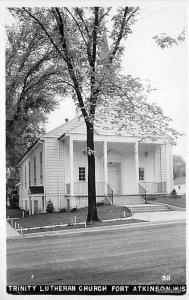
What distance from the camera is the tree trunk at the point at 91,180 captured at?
4.80 m

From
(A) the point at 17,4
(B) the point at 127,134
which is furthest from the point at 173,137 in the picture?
(A) the point at 17,4

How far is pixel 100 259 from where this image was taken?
14.2ft

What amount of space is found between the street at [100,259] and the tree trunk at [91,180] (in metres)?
0.23

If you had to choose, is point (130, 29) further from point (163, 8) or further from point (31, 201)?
point (31, 201)

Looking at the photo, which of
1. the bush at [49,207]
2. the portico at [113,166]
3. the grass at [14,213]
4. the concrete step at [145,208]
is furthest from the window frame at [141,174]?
the grass at [14,213]

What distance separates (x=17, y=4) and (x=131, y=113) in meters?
1.71

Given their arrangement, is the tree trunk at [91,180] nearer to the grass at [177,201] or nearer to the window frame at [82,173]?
the window frame at [82,173]

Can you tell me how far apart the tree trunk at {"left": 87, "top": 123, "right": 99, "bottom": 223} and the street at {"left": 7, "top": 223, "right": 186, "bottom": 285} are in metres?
0.23

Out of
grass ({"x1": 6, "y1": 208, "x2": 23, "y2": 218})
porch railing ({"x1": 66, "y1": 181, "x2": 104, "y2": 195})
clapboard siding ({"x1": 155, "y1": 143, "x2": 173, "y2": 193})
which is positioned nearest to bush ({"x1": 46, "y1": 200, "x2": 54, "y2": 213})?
porch railing ({"x1": 66, "y1": 181, "x2": 104, "y2": 195})

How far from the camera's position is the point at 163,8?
4.17 m

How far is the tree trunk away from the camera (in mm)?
4801

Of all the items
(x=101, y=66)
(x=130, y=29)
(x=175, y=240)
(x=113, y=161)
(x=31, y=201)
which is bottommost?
(x=175, y=240)

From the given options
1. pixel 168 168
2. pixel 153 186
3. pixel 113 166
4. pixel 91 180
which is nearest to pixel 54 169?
pixel 91 180

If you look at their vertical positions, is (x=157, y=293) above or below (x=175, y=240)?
below
